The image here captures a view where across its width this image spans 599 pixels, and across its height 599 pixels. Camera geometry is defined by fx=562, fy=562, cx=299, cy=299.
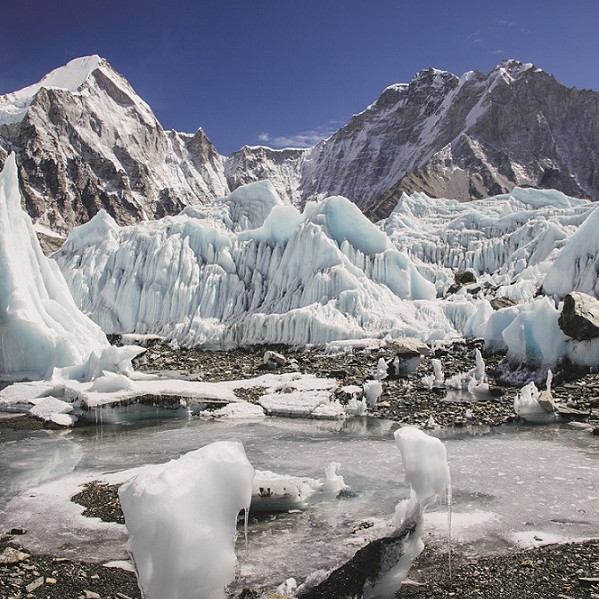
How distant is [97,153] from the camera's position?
138750 mm

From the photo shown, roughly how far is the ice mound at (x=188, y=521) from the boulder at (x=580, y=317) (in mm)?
14630

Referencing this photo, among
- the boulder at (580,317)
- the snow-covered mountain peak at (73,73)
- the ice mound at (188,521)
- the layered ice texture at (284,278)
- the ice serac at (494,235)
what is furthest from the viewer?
the snow-covered mountain peak at (73,73)

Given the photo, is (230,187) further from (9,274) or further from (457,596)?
(457,596)

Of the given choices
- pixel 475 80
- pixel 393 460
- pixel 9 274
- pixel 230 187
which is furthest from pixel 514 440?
pixel 230 187

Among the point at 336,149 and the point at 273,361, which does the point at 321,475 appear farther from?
the point at 336,149

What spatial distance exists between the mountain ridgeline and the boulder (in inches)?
3217

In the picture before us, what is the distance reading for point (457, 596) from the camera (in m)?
5.25

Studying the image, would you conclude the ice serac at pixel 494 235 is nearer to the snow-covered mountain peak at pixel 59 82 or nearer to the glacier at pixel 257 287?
the glacier at pixel 257 287

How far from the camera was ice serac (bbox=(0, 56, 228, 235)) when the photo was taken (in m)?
122

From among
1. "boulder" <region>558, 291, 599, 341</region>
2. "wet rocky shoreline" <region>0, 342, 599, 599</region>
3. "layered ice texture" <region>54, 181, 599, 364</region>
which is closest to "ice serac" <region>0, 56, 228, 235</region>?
"layered ice texture" <region>54, 181, 599, 364</region>

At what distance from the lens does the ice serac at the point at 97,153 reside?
121625mm

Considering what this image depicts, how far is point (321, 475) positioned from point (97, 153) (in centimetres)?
14409

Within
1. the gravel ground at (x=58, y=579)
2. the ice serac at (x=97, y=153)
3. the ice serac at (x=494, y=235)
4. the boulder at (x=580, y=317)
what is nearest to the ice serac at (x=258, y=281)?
the ice serac at (x=494, y=235)

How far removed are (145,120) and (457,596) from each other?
558 feet
